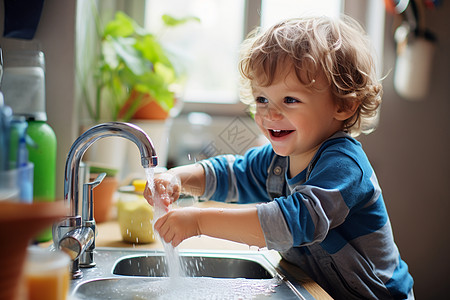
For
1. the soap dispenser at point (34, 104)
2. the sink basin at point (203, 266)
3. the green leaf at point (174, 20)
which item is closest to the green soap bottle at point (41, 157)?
the soap dispenser at point (34, 104)

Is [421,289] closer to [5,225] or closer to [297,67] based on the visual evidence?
[297,67]

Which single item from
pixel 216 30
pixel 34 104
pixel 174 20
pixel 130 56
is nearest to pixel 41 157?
pixel 34 104

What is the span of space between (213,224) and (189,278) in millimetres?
144

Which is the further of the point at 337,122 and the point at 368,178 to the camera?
the point at 337,122

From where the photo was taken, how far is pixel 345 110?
1047 mm

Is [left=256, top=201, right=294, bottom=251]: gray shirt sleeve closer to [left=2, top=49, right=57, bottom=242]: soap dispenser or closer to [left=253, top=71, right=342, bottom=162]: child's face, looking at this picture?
[left=253, top=71, right=342, bottom=162]: child's face

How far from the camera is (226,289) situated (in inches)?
34.9

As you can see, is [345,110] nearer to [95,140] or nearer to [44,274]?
[95,140]

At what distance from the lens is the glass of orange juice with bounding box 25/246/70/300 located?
0.56 meters

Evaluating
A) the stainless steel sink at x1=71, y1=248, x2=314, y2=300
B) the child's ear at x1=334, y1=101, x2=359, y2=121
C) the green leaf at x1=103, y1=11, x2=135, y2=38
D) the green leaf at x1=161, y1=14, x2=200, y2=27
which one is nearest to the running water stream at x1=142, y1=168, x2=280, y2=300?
the stainless steel sink at x1=71, y1=248, x2=314, y2=300

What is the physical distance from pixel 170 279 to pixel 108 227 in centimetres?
46

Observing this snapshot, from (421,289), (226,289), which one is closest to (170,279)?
(226,289)

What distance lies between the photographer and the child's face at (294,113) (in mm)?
977

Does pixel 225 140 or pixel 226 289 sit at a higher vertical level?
pixel 225 140
